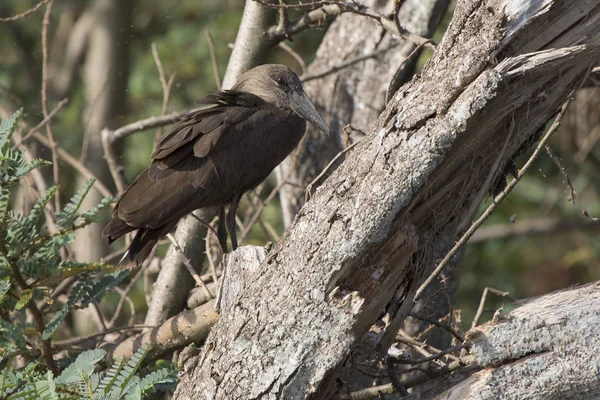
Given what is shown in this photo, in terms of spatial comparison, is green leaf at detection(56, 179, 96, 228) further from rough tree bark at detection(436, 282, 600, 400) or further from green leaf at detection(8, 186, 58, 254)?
rough tree bark at detection(436, 282, 600, 400)

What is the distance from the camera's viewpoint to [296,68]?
829 centimetres

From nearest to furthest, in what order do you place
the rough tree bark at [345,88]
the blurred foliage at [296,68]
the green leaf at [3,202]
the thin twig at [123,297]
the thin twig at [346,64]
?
the green leaf at [3,202]
the thin twig at [123,297]
the thin twig at [346,64]
the rough tree bark at [345,88]
the blurred foliage at [296,68]

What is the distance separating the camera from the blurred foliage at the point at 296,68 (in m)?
7.90

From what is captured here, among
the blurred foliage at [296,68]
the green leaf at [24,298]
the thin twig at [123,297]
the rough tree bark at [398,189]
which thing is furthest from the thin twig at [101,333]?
the blurred foliage at [296,68]

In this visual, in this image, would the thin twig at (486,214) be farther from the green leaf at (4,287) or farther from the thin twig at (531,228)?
the thin twig at (531,228)

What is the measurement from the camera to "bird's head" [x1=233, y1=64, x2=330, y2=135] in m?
5.20

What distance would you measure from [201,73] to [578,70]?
5.56 m

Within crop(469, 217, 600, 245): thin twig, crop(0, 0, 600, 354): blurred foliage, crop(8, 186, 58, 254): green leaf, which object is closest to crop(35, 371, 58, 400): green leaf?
crop(8, 186, 58, 254): green leaf

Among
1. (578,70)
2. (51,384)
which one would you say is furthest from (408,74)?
(51,384)

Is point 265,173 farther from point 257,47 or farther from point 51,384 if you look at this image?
point 51,384

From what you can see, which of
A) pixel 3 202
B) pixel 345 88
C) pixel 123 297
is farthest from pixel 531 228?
pixel 3 202

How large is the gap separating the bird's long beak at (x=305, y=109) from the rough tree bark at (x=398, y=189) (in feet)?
6.78

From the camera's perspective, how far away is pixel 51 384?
10.4 feet

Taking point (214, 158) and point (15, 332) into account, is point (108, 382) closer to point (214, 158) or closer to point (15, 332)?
point (15, 332)
